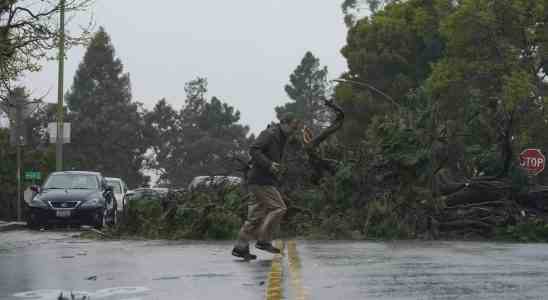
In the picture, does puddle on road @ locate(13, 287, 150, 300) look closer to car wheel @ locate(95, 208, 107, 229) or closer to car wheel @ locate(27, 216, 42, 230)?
car wheel @ locate(27, 216, 42, 230)

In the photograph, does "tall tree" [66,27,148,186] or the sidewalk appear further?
"tall tree" [66,27,148,186]

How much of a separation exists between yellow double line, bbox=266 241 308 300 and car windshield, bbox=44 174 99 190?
41.3ft

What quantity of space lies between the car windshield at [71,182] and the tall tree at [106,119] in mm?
63936

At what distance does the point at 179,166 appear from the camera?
116812 mm

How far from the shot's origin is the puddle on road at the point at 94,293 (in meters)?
10.3

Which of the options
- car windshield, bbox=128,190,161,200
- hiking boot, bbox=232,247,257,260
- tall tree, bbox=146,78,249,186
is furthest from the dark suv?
tall tree, bbox=146,78,249,186

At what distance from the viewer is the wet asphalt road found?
1021 centimetres

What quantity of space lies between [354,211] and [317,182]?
4.05 ft

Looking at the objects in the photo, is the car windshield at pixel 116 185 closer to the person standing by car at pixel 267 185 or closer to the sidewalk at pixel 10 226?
the sidewalk at pixel 10 226

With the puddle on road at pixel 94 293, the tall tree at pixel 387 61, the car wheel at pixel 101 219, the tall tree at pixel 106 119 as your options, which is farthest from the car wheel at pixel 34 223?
the tall tree at pixel 106 119

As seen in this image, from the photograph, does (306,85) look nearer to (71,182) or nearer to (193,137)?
(193,137)

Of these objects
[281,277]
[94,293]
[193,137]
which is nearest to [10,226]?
[281,277]

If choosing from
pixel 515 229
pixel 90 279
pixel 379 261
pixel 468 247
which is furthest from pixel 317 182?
pixel 90 279

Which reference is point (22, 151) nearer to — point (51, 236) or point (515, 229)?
point (51, 236)
